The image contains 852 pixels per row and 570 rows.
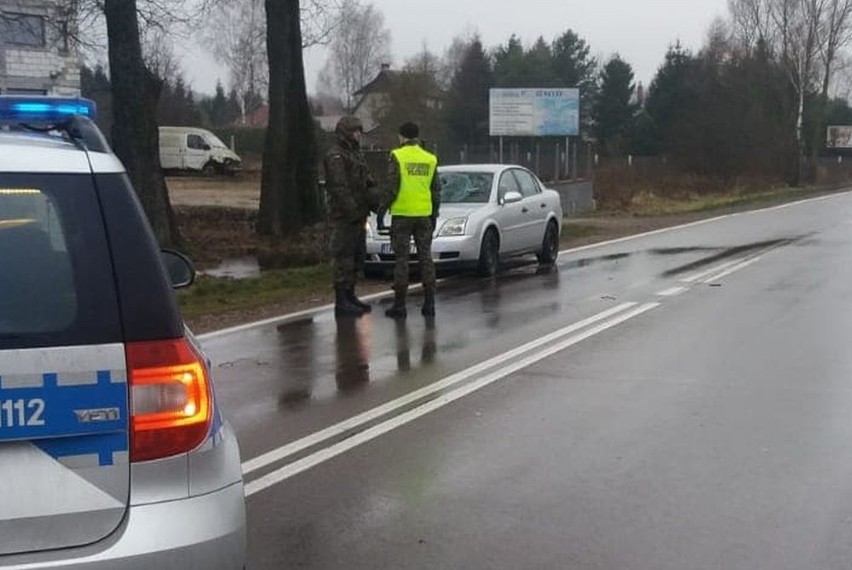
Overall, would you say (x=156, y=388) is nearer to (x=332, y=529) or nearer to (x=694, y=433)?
(x=332, y=529)

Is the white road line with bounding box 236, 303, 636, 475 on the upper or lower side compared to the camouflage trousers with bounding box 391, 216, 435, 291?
lower

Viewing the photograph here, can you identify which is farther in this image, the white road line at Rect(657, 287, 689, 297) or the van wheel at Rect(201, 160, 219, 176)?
the van wheel at Rect(201, 160, 219, 176)

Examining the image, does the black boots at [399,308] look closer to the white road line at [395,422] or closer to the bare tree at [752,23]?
the white road line at [395,422]

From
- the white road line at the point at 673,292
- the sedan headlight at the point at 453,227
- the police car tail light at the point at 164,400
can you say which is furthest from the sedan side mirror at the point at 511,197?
the police car tail light at the point at 164,400

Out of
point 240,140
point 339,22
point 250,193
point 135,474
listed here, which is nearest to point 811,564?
point 135,474

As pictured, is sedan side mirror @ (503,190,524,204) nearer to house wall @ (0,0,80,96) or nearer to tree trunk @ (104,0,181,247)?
tree trunk @ (104,0,181,247)

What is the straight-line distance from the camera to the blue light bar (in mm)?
3707

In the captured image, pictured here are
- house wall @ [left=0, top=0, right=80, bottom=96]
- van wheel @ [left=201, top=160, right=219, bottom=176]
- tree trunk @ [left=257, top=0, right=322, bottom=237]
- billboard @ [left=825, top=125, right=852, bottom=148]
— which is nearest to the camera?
tree trunk @ [left=257, top=0, right=322, bottom=237]

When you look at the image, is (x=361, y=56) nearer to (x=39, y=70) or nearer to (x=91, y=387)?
(x=39, y=70)

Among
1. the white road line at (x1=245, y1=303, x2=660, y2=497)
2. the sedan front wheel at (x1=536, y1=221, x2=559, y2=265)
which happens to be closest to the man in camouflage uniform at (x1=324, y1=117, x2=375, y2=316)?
the white road line at (x1=245, y1=303, x2=660, y2=497)

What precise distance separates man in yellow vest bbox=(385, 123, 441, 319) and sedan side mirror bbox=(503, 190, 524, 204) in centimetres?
430

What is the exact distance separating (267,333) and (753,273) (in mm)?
7543

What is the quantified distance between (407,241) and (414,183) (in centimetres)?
58

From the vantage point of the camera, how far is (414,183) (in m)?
11.1
